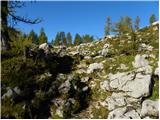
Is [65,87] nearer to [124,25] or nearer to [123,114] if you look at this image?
[123,114]

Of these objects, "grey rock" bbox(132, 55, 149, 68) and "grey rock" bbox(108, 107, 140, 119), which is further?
"grey rock" bbox(132, 55, 149, 68)

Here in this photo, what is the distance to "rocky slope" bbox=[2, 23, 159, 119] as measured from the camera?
43.7 ft

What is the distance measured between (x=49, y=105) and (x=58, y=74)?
2351 millimetres

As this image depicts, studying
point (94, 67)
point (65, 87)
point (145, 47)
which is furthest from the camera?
point (145, 47)

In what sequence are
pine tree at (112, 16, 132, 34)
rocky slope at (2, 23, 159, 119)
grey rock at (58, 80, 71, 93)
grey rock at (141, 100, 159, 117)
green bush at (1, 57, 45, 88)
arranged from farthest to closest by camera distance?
pine tree at (112, 16, 132, 34) < grey rock at (58, 80, 71, 93) < green bush at (1, 57, 45, 88) < rocky slope at (2, 23, 159, 119) < grey rock at (141, 100, 159, 117)

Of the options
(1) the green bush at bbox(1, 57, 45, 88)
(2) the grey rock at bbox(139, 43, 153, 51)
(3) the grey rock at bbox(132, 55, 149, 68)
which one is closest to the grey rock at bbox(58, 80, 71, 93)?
(1) the green bush at bbox(1, 57, 45, 88)

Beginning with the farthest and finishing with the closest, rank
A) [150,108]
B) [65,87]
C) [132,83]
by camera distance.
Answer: [65,87] < [132,83] < [150,108]

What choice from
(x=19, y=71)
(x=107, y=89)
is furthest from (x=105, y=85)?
(x=19, y=71)

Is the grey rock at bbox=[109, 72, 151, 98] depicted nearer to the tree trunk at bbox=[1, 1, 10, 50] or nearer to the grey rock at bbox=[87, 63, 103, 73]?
the grey rock at bbox=[87, 63, 103, 73]

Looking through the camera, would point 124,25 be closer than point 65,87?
No

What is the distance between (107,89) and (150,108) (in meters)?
2.80

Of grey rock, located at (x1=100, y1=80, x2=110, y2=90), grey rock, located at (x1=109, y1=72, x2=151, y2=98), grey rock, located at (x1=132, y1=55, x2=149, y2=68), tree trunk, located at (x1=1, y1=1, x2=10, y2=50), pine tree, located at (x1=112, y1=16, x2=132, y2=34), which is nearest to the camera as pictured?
grey rock, located at (x1=109, y1=72, x2=151, y2=98)

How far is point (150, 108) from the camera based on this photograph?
12.6 meters

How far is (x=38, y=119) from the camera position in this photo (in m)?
12.3
